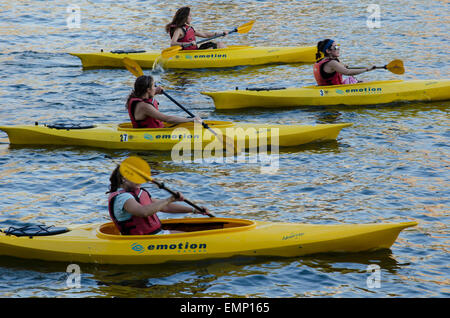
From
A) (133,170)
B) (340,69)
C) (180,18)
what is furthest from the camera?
(180,18)

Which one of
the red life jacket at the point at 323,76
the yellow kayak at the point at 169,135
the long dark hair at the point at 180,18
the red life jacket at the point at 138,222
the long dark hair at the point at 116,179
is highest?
the long dark hair at the point at 180,18

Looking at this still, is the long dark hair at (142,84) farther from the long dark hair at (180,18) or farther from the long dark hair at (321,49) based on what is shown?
the long dark hair at (180,18)

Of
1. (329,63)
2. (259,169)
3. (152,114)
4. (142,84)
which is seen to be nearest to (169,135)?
(152,114)

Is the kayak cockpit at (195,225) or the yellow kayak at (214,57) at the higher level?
the yellow kayak at (214,57)

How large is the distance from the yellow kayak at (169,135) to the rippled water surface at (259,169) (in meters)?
0.17

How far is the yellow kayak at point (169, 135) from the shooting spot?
1091 centimetres

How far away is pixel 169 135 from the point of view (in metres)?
10.9

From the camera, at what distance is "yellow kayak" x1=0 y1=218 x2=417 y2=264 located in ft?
24.1

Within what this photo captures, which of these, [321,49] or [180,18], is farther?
[180,18]

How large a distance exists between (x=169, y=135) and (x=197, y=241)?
12.6ft

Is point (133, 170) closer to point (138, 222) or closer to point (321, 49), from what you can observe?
point (138, 222)

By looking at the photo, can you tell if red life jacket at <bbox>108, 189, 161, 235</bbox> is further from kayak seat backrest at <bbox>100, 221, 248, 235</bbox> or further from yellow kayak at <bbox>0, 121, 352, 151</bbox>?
yellow kayak at <bbox>0, 121, 352, 151</bbox>

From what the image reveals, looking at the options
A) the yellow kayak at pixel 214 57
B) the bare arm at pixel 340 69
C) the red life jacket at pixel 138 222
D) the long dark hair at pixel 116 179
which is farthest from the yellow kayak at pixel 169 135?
the yellow kayak at pixel 214 57

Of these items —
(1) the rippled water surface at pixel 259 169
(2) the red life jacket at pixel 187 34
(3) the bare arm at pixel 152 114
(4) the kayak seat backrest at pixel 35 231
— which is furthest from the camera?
(2) the red life jacket at pixel 187 34
